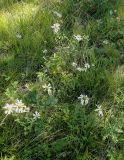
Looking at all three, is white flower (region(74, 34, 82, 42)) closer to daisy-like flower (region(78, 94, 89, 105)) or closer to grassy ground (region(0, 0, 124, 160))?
grassy ground (region(0, 0, 124, 160))

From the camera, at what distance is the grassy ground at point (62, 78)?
3.02 m

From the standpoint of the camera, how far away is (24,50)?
3869 mm

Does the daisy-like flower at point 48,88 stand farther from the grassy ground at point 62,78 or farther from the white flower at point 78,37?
the white flower at point 78,37

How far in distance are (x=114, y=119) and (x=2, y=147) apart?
1019 mm

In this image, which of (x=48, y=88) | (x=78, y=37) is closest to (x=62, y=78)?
(x=48, y=88)

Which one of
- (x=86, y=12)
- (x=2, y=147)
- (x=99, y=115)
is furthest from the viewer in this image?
(x=86, y=12)

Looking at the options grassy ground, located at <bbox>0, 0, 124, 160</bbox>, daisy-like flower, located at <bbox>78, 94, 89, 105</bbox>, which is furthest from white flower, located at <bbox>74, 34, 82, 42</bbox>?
daisy-like flower, located at <bbox>78, 94, 89, 105</bbox>

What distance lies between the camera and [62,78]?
11.5 feet

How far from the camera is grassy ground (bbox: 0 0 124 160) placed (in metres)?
3.02

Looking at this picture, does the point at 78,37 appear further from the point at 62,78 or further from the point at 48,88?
the point at 48,88

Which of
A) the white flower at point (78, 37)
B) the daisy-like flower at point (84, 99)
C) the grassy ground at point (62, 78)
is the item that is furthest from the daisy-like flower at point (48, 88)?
the white flower at point (78, 37)

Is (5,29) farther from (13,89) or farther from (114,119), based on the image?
(114,119)

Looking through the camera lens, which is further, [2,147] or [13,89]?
[13,89]

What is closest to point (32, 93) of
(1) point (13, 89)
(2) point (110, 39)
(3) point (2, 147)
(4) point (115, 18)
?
(1) point (13, 89)
